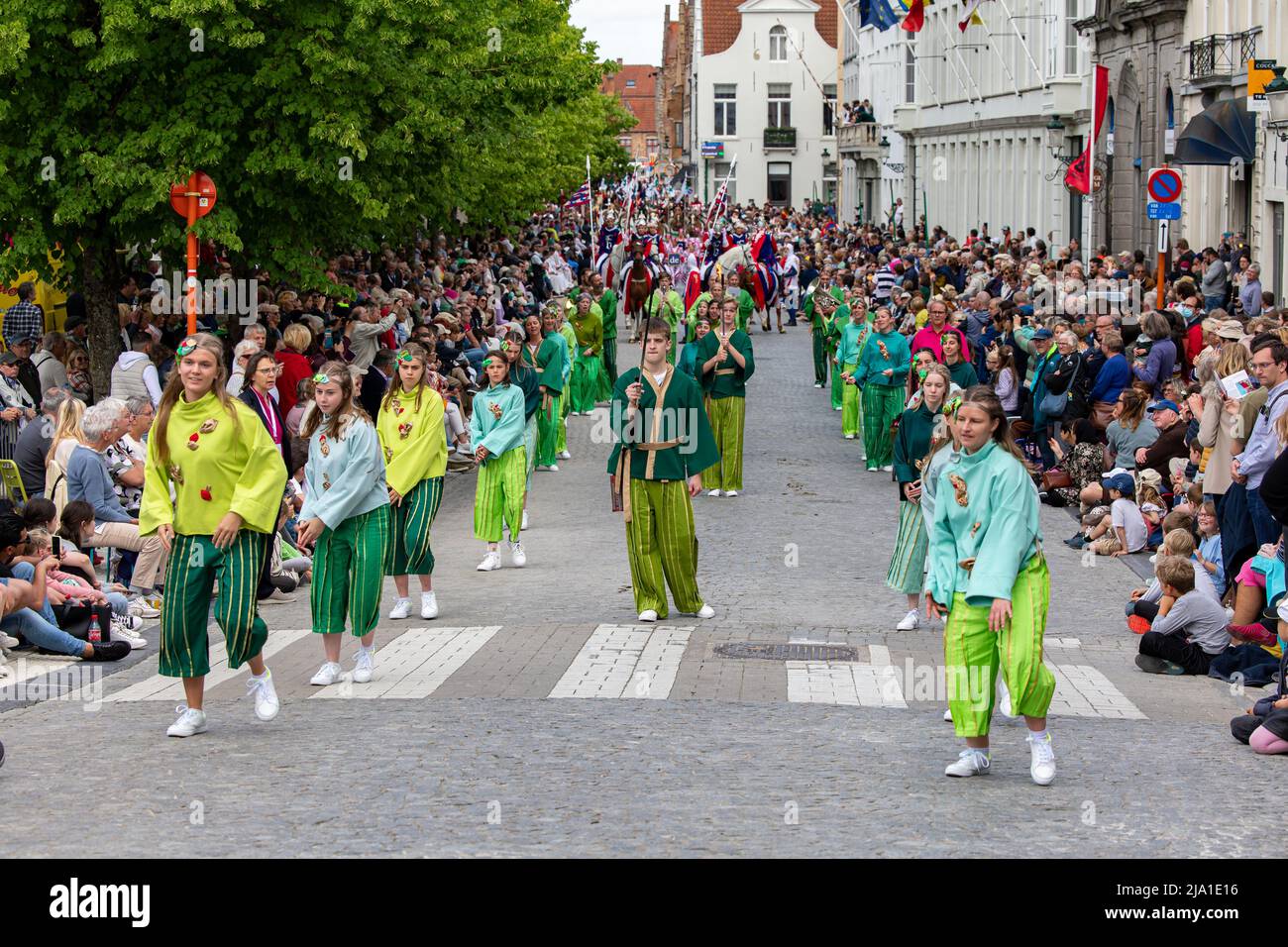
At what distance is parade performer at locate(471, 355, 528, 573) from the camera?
49.7ft

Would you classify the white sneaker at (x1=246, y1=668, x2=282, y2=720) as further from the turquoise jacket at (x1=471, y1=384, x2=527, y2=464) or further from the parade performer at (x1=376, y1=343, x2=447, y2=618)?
the turquoise jacket at (x1=471, y1=384, x2=527, y2=464)

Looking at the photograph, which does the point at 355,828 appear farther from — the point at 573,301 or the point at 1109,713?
the point at 573,301

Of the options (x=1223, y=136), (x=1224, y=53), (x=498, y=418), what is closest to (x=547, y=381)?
(x=498, y=418)

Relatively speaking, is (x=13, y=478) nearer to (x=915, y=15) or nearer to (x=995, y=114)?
(x=915, y=15)

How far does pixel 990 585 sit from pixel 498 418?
25.1 ft

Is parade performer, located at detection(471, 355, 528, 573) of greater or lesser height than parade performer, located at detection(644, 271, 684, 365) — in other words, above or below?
below

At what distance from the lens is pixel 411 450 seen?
489 inches

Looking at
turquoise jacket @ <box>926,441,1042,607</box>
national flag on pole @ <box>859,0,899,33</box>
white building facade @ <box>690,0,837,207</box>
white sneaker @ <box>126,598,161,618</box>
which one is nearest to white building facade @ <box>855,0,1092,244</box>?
national flag on pole @ <box>859,0,899,33</box>

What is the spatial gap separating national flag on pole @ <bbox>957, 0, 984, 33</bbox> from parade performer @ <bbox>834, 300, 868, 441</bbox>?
875 inches

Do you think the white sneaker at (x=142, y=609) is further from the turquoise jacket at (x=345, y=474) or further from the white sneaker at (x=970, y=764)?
the white sneaker at (x=970, y=764)

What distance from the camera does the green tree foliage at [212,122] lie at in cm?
1902

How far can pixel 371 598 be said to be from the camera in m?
10.6

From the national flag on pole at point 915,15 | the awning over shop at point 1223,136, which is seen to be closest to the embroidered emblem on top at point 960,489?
the awning over shop at point 1223,136
